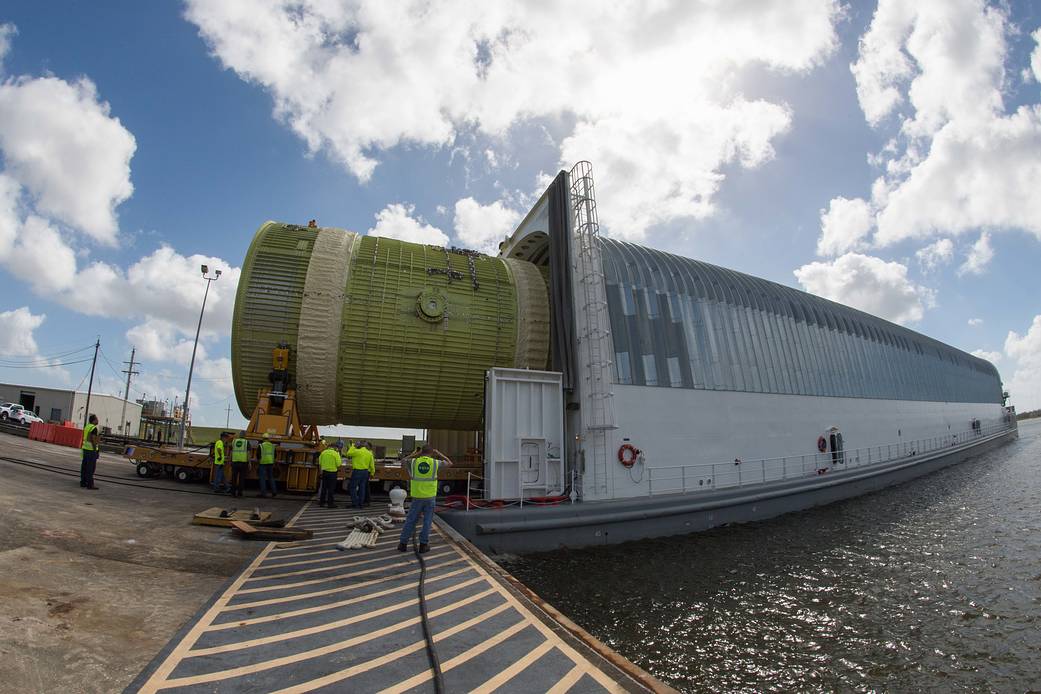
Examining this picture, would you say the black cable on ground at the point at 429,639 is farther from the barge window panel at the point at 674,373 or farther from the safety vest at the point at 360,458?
the barge window panel at the point at 674,373

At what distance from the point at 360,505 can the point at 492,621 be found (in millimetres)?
8183

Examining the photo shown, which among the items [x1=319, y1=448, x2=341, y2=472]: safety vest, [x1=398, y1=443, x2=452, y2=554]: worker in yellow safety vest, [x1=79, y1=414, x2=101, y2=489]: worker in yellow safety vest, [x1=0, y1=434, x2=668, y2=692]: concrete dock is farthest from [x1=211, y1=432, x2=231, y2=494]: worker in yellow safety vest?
[x1=398, y1=443, x2=452, y2=554]: worker in yellow safety vest

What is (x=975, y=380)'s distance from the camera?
40.4m

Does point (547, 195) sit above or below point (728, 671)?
above

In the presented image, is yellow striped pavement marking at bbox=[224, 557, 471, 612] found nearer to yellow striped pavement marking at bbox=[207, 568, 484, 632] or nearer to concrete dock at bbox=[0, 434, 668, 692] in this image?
concrete dock at bbox=[0, 434, 668, 692]

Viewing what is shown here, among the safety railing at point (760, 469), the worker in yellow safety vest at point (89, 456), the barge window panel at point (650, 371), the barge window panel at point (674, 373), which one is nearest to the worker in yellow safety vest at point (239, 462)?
the worker in yellow safety vest at point (89, 456)

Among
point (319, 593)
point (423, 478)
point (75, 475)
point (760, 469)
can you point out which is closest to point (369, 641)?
point (319, 593)

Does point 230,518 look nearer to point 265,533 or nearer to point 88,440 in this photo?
point 265,533

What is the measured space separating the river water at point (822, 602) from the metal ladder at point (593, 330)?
2487 mm

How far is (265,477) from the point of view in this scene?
12.9m

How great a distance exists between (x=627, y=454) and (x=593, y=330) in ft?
10.8

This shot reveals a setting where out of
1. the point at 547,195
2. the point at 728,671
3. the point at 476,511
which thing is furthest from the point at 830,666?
the point at 547,195

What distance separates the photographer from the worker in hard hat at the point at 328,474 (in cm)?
1194

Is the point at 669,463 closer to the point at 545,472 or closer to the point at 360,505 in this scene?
the point at 545,472
